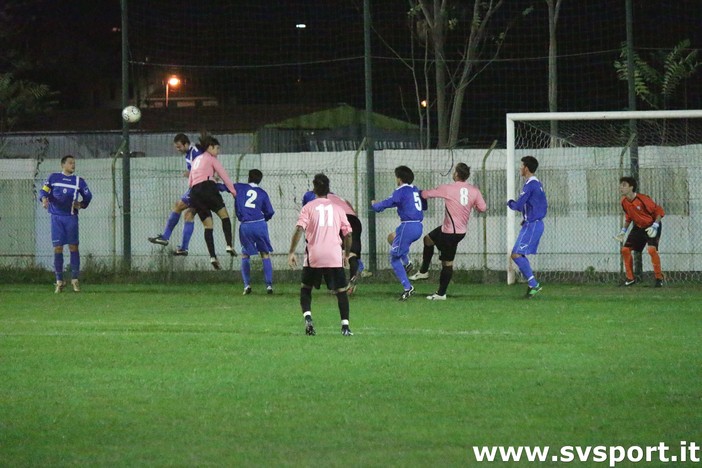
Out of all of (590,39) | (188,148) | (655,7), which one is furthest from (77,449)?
(590,39)

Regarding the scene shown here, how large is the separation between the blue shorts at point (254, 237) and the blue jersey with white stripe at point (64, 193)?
9.58ft

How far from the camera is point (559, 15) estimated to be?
103ft

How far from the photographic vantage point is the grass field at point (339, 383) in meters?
8.09

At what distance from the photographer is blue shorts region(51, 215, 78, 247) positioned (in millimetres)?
21516

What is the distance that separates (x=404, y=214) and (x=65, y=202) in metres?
6.25

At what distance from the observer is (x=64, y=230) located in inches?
848

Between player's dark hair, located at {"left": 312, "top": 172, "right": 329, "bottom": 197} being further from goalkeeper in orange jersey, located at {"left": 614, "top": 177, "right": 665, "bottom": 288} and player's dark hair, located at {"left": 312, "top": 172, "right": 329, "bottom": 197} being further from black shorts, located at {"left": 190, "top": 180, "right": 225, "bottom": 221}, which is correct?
goalkeeper in orange jersey, located at {"left": 614, "top": 177, "right": 665, "bottom": 288}

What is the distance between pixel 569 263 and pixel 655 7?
7970mm

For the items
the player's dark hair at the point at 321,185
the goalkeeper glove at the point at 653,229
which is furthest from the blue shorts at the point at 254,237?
the goalkeeper glove at the point at 653,229

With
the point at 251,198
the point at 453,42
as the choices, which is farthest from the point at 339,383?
the point at 453,42

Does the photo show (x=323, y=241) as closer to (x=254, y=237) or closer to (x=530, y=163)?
(x=530, y=163)

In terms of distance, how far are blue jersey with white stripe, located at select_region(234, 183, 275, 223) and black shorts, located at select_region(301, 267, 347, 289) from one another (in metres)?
6.60

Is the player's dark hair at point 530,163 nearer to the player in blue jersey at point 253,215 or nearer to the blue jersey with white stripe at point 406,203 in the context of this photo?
the blue jersey with white stripe at point 406,203

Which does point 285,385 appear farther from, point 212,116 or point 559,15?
point 212,116
